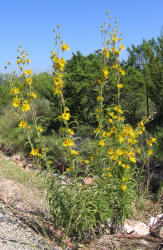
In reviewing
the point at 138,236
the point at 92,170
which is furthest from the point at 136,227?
the point at 92,170

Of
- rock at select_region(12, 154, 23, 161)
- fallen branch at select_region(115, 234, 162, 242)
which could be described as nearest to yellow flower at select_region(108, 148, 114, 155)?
fallen branch at select_region(115, 234, 162, 242)

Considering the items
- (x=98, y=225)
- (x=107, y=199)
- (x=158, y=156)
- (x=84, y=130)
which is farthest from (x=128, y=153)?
(x=84, y=130)

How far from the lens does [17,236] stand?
8.21 ft

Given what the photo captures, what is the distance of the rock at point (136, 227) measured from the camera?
2.98 metres

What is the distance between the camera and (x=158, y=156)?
205 inches

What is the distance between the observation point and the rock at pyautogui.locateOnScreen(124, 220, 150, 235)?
298 cm

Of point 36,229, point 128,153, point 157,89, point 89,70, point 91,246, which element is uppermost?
point 89,70

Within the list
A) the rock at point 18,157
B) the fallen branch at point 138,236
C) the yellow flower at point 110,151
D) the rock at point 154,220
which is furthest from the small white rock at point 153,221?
the rock at point 18,157

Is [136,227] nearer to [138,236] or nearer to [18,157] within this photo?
[138,236]

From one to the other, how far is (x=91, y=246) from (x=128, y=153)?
96 cm

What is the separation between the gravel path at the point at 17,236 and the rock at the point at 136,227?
87 cm

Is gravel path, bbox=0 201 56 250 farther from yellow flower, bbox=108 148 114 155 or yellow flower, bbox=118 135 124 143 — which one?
yellow flower, bbox=118 135 124 143

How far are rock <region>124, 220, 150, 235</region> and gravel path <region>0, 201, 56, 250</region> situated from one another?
0.87 metres

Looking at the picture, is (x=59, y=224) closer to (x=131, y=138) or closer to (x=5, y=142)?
(x=131, y=138)
